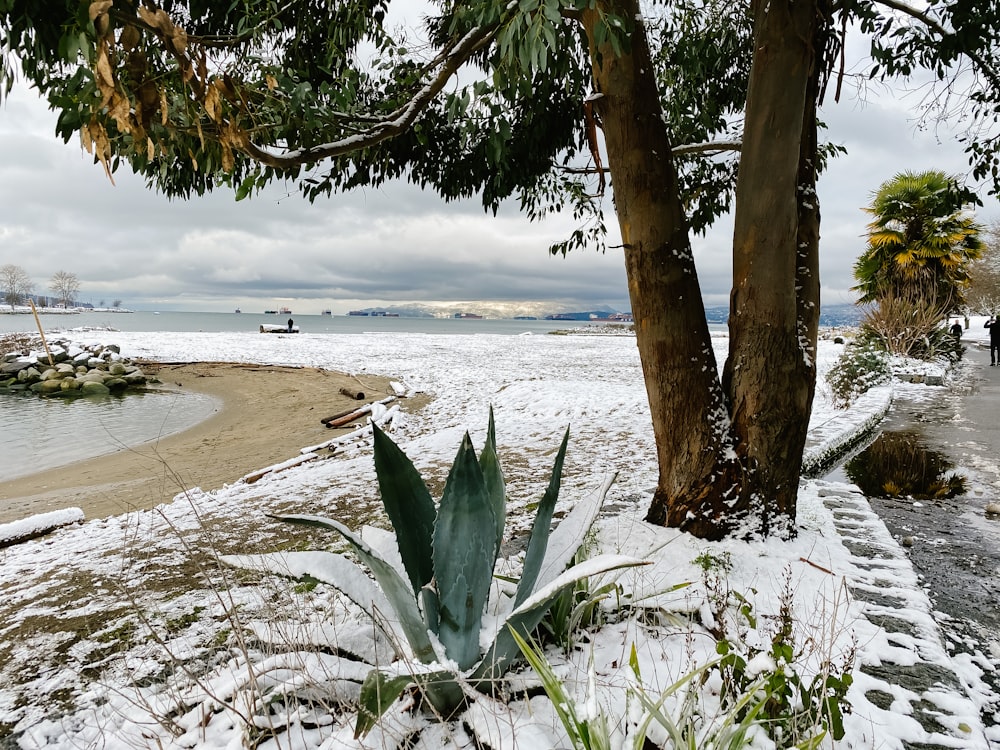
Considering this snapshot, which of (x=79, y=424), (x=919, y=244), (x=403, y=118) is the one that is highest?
(x=919, y=244)

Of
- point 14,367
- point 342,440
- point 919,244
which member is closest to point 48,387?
point 14,367

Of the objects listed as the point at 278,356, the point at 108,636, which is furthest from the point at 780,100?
the point at 278,356

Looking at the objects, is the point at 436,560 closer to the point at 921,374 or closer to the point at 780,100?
the point at 780,100

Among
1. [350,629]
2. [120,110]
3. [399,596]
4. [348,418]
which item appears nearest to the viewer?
[120,110]

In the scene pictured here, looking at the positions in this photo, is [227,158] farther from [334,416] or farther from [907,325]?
[907,325]

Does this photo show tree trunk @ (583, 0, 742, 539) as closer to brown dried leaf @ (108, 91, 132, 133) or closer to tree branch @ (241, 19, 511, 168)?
tree branch @ (241, 19, 511, 168)

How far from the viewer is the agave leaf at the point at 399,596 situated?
146 centimetres

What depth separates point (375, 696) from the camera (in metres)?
1.26

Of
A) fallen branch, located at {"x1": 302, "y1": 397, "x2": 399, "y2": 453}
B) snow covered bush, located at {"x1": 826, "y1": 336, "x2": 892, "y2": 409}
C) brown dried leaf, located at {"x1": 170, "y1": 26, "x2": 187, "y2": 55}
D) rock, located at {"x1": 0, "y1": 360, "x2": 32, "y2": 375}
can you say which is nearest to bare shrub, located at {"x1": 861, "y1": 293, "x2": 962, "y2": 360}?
snow covered bush, located at {"x1": 826, "y1": 336, "x2": 892, "y2": 409}

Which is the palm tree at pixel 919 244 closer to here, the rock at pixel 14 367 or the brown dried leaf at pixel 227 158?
the brown dried leaf at pixel 227 158

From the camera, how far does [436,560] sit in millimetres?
1560

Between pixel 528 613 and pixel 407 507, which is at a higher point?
pixel 407 507

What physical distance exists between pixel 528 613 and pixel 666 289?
6.24ft

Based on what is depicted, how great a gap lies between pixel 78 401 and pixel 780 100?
15.6m
